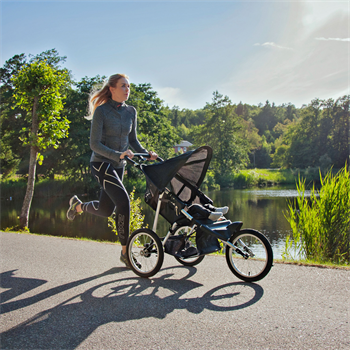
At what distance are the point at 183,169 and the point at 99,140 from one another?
1.07 metres

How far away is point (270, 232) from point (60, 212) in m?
11.8

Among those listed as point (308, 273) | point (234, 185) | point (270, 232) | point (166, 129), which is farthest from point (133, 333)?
point (234, 185)

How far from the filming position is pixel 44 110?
9305 millimetres

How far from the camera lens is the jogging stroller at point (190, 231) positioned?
353 centimetres

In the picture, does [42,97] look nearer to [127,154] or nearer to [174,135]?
[127,154]

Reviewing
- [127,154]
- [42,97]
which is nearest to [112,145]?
[127,154]

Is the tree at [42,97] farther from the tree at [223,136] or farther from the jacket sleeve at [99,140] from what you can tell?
the tree at [223,136]

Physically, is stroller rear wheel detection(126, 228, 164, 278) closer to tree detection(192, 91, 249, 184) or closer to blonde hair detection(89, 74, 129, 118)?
blonde hair detection(89, 74, 129, 118)

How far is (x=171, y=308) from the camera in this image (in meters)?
2.91

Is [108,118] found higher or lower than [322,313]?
higher

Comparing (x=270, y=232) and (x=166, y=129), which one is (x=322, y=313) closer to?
(x=270, y=232)

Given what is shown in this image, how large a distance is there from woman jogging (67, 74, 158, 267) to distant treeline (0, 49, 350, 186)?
6.34 metres

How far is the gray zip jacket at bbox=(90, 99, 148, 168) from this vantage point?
3.96 m

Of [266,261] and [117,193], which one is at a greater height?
[117,193]
